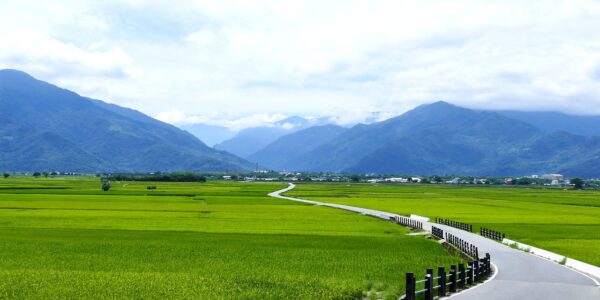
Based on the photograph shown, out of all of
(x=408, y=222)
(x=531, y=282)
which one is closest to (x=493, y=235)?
(x=408, y=222)

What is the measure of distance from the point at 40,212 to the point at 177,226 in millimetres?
22438

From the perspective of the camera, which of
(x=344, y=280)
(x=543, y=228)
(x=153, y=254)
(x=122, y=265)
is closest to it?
(x=344, y=280)

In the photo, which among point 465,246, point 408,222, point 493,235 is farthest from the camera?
point 408,222

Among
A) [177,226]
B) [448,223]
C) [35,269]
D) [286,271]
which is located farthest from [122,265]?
[448,223]

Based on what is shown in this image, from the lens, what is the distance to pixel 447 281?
26.6 metres

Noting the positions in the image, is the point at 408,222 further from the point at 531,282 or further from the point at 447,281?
the point at 447,281

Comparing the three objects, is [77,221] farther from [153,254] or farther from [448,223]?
[448,223]

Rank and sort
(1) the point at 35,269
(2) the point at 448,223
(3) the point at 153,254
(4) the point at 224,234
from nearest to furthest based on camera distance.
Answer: (1) the point at 35,269 < (3) the point at 153,254 < (4) the point at 224,234 < (2) the point at 448,223

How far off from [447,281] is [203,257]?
14.9 m

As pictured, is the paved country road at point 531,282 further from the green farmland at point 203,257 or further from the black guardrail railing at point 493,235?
the black guardrail railing at point 493,235

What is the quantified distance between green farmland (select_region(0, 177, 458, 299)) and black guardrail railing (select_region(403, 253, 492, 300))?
1749 mm

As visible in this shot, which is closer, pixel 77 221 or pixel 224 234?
pixel 224 234

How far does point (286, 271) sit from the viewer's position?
31031 millimetres

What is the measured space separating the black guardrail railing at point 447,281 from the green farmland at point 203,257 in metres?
1.75
